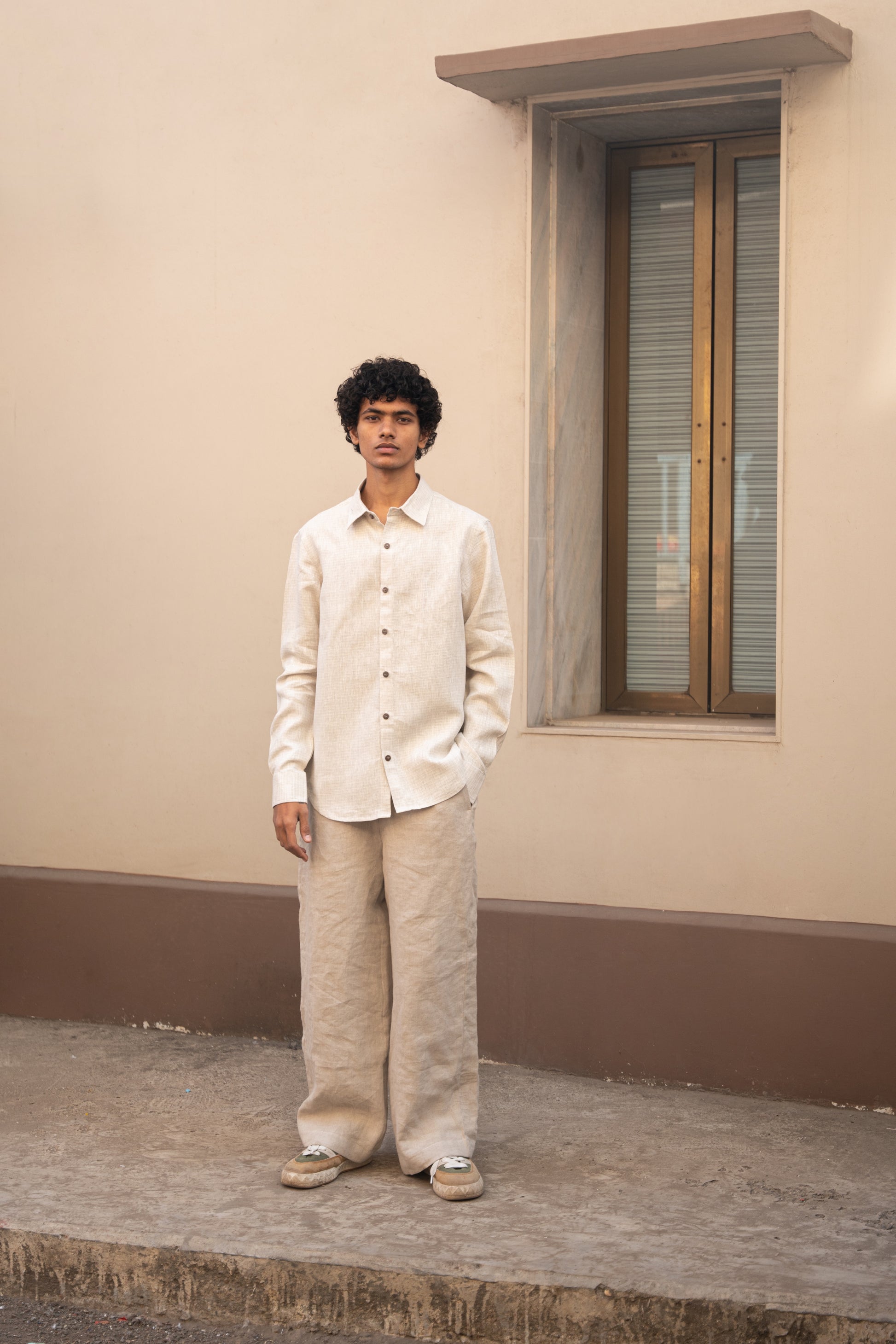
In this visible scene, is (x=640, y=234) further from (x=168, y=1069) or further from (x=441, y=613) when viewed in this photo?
(x=168, y=1069)

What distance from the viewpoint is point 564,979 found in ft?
16.7

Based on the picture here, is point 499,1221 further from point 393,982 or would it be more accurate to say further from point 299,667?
point 299,667

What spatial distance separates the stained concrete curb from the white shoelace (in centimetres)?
48

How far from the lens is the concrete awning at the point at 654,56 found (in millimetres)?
4547

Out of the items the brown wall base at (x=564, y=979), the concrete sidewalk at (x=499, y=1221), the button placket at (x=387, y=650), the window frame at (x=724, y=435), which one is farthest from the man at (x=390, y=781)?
the window frame at (x=724, y=435)

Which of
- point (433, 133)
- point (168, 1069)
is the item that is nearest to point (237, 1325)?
point (168, 1069)

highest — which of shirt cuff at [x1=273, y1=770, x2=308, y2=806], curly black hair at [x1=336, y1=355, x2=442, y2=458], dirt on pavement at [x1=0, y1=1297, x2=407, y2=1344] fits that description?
curly black hair at [x1=336, y1=355, x2=442, y2=458]

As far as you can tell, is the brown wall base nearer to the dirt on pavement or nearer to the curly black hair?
the dirt on pavement

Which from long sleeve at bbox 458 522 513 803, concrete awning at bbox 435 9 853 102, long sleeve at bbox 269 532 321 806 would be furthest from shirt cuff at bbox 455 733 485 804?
concrete awning at bbox 435 9 853 102

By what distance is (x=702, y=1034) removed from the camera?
16.1 ft

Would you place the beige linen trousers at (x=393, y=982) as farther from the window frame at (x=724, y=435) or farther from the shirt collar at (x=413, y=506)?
the window frame at (x=724, y=435)

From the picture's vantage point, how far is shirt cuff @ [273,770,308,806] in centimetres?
381

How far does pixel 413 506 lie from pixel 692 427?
198 cm

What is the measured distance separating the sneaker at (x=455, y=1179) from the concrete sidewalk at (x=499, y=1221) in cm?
4
